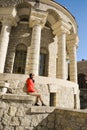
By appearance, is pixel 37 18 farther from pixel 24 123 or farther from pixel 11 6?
pixel 24 123

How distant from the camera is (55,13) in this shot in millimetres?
13648

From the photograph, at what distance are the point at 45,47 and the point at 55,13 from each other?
130 inches

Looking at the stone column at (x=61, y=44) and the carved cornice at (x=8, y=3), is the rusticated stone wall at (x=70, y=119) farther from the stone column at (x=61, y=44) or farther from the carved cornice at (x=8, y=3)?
the carved cornice at (x=8, y=3)

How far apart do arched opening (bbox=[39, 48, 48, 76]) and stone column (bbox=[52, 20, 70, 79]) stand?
55.2 inches

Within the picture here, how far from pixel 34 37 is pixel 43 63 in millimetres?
2974

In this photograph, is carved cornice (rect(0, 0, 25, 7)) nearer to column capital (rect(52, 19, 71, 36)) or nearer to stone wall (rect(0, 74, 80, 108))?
column capital (rect(52, 19, 71, 36))

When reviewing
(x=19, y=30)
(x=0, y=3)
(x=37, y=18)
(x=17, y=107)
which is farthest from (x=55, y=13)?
(x=17, y=107)

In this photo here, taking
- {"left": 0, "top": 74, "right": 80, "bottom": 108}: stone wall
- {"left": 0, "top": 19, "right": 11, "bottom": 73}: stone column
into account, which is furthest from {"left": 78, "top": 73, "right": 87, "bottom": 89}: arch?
{"left": 0, "top": 19, "right": 11, "bottom": 73}: stone column

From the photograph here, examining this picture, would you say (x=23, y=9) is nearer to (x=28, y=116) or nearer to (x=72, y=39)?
(x=72, y=39)

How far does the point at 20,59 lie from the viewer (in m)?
13.2

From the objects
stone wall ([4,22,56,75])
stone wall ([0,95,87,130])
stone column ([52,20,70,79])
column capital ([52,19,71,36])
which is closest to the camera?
stone wall ([0,95,87,130])

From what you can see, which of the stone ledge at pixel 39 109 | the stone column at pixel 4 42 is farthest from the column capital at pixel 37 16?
the stone ledge at pixel 39 109

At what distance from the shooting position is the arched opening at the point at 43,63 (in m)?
13.6

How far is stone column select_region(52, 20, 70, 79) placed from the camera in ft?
41.1
